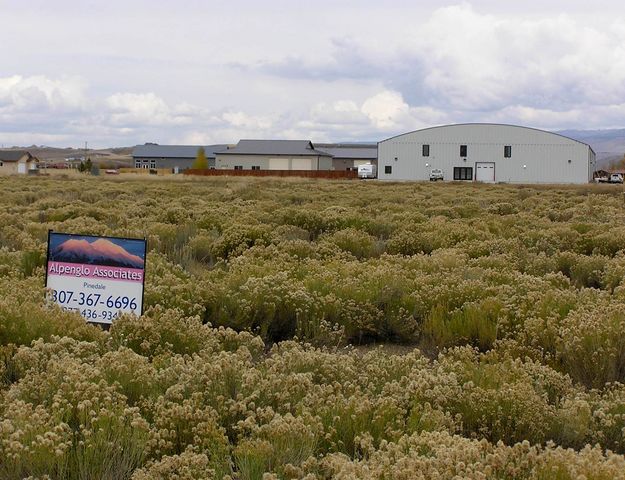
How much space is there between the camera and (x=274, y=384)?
532cm

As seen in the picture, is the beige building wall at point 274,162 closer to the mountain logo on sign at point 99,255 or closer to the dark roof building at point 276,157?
the dark roof building at point 276,157

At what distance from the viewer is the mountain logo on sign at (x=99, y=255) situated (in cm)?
787

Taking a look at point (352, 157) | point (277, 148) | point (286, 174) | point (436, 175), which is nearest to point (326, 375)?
point (436, 175)

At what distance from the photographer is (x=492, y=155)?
8169 cm

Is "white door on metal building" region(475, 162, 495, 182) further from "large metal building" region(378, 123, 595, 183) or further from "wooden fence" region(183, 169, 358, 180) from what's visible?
"wooden fence" region(183, 169, 358, 180)

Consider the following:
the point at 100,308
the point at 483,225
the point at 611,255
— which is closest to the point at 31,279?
the point at 100,308

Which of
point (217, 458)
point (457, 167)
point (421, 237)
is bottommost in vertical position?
point (217, 458)

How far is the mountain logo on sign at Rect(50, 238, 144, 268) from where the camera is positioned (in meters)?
7.87

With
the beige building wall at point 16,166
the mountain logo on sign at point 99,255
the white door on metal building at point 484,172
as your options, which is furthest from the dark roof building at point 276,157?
the mountain logo on sign at point 99,255

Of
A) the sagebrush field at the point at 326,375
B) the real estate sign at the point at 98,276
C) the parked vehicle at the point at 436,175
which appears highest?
the parked vehicle at the point at 436,175

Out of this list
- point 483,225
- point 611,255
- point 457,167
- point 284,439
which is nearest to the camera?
point 284,439

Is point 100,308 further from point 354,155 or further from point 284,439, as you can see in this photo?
point 354,155

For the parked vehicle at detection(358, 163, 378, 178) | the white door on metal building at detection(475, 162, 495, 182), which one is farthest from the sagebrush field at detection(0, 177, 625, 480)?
the parked vehicle at detection(358, 163, 378, 178)

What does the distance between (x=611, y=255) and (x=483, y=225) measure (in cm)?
420
